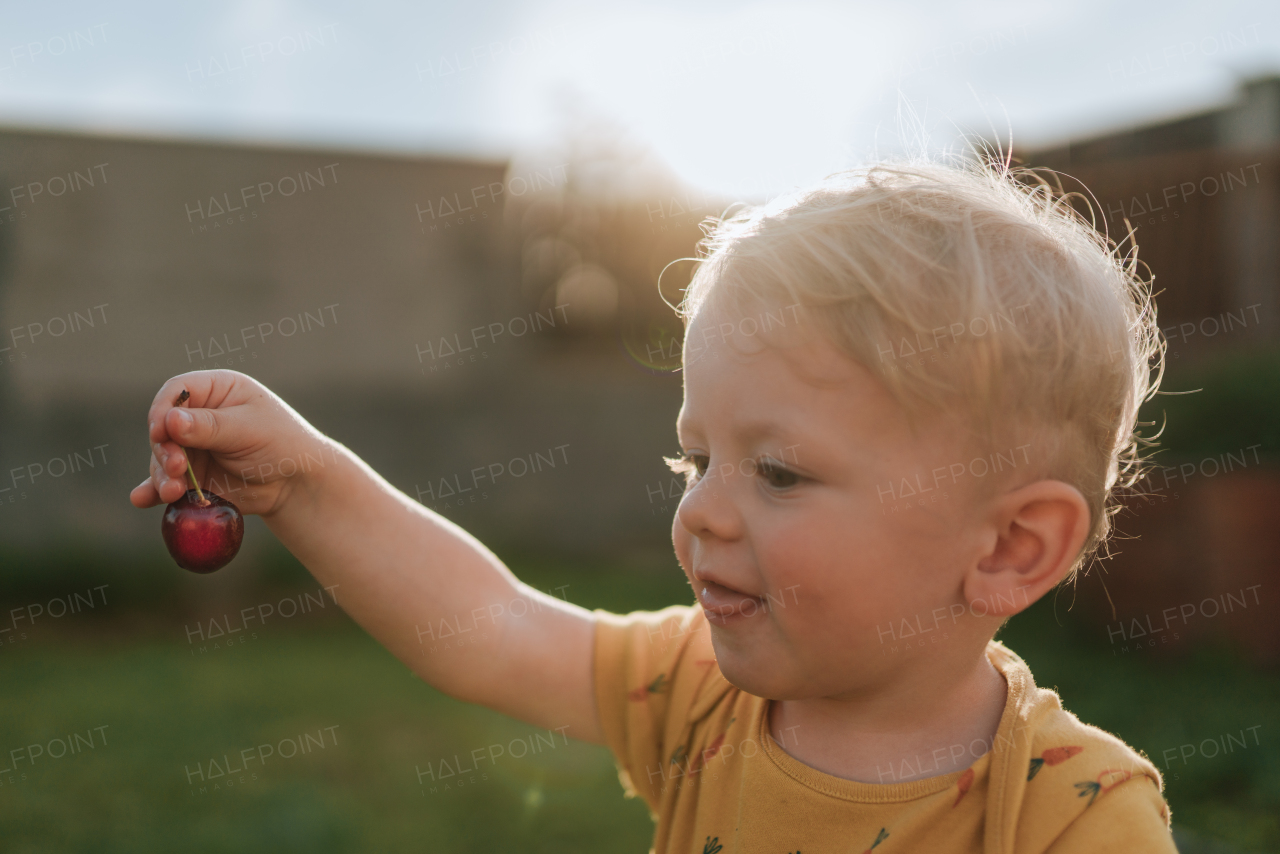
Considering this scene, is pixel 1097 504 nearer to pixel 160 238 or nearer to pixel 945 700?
pixel 945 700

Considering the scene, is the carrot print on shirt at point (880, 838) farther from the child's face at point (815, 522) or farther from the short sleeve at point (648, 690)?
the short sleeve at point (648, 690)

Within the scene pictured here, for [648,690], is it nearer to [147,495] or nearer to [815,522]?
[815,522]

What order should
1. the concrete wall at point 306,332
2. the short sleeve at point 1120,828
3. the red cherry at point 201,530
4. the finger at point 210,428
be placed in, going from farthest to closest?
1. the concrete wall at point 306,332
2. the red cherry at point 201,530
3. the finger at point 210,428
4. the short sleeve at point 1120,828

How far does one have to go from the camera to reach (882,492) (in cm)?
116

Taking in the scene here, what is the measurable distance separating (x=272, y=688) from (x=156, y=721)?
1.75ft

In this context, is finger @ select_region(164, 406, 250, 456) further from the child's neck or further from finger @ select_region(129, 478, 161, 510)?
the child's neck

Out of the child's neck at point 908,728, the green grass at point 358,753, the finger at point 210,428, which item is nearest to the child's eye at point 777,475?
the child's neck at point 908,728

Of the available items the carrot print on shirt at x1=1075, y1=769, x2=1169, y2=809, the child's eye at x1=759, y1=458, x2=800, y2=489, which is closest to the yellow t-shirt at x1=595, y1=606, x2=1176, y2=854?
the carrot print on shirt at x1=1075, y1=769, x2=1169, y2=809

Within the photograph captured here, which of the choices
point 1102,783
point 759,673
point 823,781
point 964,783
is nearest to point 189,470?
point 759,673

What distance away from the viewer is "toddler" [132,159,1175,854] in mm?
1156

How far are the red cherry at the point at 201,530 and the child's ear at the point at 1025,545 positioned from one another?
3.15 feet

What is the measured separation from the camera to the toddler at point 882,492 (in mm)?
1156

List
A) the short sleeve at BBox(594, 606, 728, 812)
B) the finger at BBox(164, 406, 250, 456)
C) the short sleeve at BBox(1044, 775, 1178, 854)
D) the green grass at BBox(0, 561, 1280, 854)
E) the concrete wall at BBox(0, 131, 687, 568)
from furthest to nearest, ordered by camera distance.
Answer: the concrete wall at BBox(0, 131, 687, 568), the green grass at BBox(0, 561, 1280, 854), the short sleeve at BBox(594, 606, 728, 812), the finger at BBox(164, 406, 250, 456), the short sleeve at BBox(1044, 775, 1178, 854)

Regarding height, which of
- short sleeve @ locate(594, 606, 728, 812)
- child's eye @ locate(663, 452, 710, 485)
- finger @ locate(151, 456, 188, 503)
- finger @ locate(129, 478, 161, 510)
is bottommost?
short sleeve @ locate(594, 606, 728, 812)
